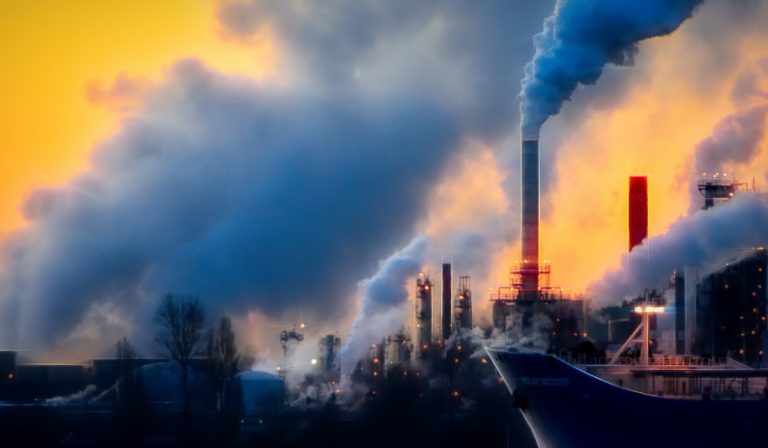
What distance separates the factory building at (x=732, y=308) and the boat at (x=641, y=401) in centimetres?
2802

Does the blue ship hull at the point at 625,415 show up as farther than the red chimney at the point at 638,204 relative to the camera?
No

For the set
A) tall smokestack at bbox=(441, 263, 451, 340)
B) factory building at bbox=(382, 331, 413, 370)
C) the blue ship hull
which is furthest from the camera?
tall smokestack at bbox=(441, 263, 451, 340)

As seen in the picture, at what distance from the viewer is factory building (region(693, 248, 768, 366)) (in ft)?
238

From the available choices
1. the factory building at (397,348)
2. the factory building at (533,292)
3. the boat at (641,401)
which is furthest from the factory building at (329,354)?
the boat at (641,401)

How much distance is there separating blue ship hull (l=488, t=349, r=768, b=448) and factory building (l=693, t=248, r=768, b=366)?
29273mm

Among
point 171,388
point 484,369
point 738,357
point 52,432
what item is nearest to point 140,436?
point 52,432

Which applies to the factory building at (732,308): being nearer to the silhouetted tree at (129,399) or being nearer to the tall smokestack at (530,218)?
the tall smokestack at (530,218)

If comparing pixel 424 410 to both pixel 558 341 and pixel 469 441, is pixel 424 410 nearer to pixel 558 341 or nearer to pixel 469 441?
pixel 469 441

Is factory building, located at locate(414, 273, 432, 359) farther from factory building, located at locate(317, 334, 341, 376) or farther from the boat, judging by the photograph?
the boat

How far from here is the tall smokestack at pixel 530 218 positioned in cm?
5978

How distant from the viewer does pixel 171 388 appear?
2475 inches

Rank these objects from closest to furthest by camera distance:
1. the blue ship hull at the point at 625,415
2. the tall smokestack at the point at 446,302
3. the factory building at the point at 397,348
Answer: the blue ship hull at the point at 625,415
the factory building at the point at 397,348
the tall smokestack at the point at 446,302

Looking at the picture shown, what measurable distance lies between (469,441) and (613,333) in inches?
703

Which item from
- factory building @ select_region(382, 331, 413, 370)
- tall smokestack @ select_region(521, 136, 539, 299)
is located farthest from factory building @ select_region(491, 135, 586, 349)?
factory building @ select_region(382, 331, 413, 370)
